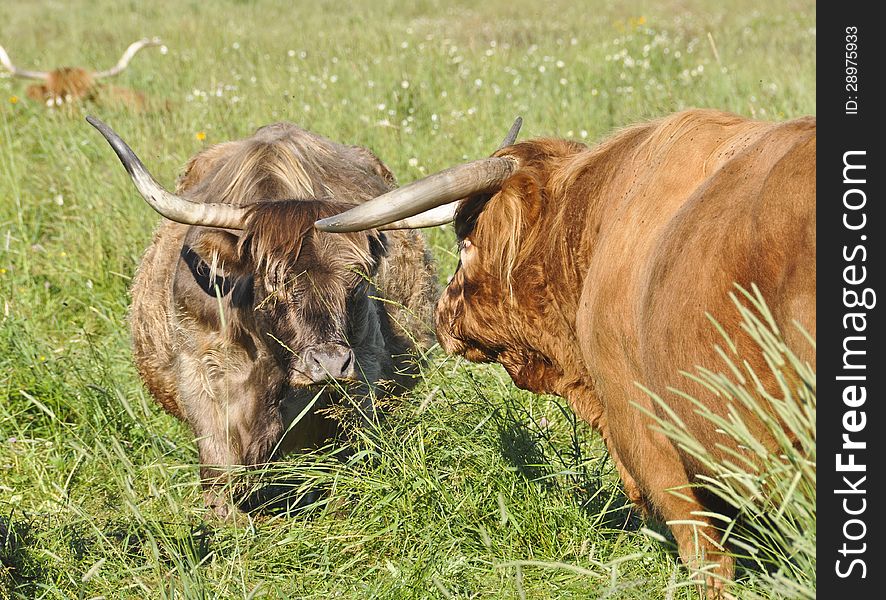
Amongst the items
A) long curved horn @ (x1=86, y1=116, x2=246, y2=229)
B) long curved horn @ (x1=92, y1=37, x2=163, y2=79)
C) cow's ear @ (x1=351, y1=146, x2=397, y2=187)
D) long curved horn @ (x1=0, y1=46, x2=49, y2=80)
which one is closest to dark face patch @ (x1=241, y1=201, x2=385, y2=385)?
long curved horn @ (x1=86, y1=116, x2=246, y2=229)

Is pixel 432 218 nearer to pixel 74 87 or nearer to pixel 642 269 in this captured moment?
pixel 642 269

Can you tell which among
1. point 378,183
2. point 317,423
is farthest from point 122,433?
point 378,183

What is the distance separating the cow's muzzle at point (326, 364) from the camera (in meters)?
4.00

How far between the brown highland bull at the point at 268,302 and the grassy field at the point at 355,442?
0.23 meters

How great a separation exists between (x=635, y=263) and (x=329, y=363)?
1.49 m

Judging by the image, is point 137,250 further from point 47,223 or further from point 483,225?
point 483,225

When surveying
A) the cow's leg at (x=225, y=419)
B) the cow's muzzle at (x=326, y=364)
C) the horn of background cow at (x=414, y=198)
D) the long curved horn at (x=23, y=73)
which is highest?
the long curved horn at (x=23, y=73)

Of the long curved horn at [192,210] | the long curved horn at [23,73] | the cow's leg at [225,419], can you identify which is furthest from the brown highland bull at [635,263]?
the long curved horn at [23,73]

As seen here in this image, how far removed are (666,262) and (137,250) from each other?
4.76 meters

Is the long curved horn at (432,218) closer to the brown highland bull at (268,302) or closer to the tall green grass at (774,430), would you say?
the brown highland bull at (268,302)

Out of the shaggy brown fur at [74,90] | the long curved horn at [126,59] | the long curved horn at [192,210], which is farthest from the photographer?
the long curved horn at [126,59]

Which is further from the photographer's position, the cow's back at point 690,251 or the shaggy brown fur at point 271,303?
the shaggy brown fur at point 271,303

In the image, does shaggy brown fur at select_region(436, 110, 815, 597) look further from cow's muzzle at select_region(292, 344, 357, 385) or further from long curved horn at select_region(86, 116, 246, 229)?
long curved horn at select_region(86, 116, 246, 229)
